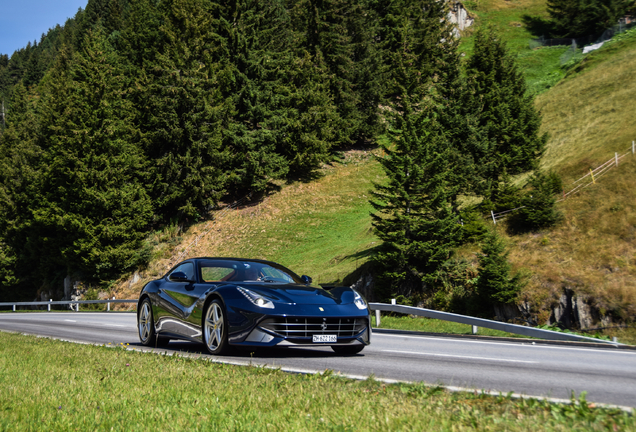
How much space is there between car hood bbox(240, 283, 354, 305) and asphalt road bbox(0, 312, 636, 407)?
842 millimetres

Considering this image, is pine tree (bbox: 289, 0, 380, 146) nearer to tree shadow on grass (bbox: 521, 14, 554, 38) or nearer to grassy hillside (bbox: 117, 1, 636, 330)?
grassy hillside (bbox: 117, 1, 636, 330)

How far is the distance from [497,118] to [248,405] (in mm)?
28934

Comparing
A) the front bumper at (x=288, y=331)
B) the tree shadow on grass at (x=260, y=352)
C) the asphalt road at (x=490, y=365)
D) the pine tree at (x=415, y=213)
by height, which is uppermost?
the pine tree at (x=415, y=213)

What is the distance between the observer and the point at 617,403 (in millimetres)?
4770

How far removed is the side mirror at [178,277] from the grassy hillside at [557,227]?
1693 centimetres

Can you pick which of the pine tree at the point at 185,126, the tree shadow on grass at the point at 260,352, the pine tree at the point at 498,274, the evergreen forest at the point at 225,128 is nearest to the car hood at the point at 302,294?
the tree shadow on grass at the point at 260,352

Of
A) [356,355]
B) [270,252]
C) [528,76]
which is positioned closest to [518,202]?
[270,252]

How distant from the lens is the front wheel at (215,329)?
778 centimetres

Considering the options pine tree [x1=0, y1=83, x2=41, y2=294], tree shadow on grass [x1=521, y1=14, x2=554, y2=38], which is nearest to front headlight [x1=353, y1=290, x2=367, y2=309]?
pine tree [x1=0, y1=83, x2=41, y2=294]

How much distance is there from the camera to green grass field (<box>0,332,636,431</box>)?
360 centimetres

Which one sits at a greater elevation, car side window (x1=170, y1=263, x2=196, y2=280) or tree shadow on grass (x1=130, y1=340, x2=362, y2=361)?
car side window (x1=170, y1=263, x2=196, y2=280)

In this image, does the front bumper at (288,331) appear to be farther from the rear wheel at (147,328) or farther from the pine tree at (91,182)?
the pine tree at (91,182)

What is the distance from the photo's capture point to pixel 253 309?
742 centimetres

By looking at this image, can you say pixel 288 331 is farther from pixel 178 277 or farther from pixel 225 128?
pixel 225 128
